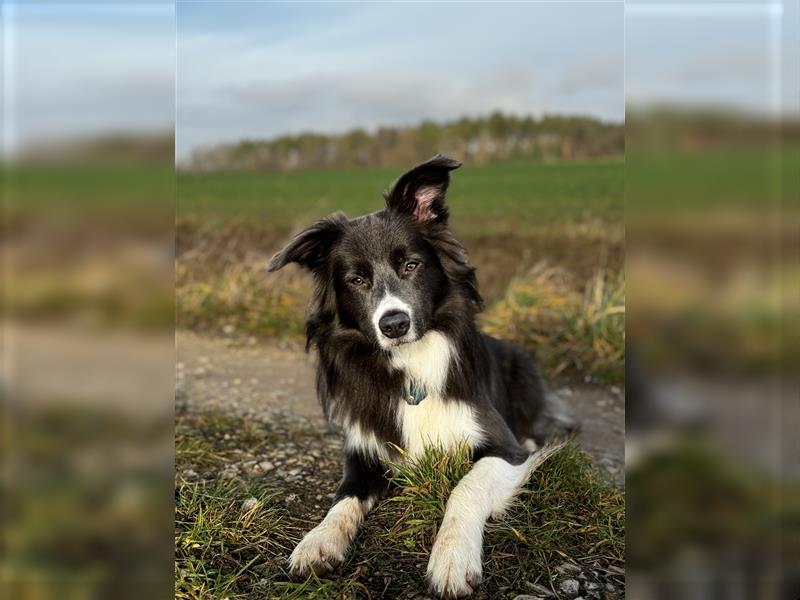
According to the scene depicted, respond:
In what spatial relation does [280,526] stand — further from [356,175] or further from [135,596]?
[356,175]

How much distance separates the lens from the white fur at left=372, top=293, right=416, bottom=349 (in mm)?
3645

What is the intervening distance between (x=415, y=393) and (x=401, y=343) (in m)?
0.50

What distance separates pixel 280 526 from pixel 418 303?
144cm

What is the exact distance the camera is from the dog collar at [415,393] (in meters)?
4.11

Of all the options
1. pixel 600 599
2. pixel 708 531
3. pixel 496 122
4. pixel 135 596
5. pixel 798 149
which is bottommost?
pixel 600 599

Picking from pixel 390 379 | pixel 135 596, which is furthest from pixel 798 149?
pixel 390 379

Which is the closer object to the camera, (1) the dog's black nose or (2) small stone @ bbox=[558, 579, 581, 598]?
(2) small stone @ bbox=[558, 579, 581, 598]

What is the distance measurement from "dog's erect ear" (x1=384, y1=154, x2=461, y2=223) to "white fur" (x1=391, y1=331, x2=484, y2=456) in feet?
2.27

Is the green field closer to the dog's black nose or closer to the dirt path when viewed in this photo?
the dirt path

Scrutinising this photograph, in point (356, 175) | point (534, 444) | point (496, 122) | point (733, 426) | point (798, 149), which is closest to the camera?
point (733, 426)

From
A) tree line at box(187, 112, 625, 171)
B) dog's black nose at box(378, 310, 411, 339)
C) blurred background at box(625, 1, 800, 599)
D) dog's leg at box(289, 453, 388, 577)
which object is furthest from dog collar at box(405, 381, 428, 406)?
tree line at box(187, 112, 625, 171)

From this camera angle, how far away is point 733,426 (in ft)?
4.58

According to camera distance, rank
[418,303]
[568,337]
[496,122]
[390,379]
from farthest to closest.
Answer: [496,122] < [568,337] < [390,379] < [418,303]

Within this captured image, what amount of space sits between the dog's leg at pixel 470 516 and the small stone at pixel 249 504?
3.57ft
